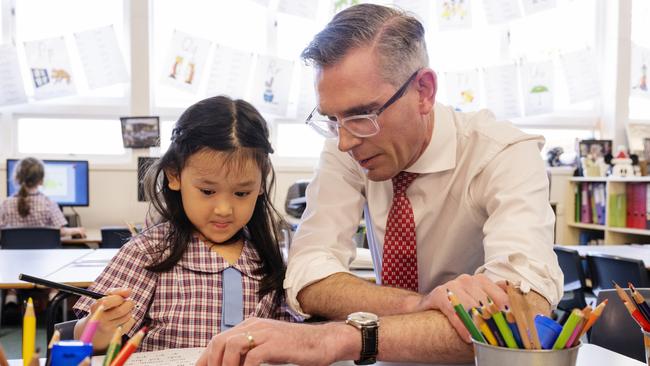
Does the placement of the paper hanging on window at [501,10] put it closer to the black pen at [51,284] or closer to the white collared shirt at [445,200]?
the white collared shirt at [445,200]

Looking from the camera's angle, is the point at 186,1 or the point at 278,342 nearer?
the point at 278,342

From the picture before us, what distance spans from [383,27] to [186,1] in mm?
4232

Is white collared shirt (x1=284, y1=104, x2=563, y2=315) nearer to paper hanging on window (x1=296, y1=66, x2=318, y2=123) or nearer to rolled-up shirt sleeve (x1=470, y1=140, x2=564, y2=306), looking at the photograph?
rolled-up shirt sleeve (x1=470, y1=140, x2=564, y2=306)

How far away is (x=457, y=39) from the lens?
18.4 feet

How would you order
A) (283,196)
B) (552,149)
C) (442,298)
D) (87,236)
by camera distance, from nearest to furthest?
1. (442,298)
2. (87,236)
3. (283,196)
4. (552,149)

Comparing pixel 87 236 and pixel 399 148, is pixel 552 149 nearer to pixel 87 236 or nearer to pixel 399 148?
pixel 87 236

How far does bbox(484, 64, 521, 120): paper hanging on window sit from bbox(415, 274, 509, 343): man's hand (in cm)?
462

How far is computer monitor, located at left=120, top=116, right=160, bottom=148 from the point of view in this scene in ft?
16.1

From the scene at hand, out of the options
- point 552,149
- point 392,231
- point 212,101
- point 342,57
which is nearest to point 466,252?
point 392,231

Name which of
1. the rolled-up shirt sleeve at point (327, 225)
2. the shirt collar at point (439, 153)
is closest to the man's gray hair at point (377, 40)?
the shirt collar at point (439, 153)

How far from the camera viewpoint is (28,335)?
1.93 feet

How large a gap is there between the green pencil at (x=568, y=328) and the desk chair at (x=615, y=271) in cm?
218

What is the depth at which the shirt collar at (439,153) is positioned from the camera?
1.45 meters

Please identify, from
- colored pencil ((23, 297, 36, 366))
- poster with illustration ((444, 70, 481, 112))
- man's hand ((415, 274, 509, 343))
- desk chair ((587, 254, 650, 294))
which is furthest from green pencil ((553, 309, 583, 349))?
poster with illustration ((444, 70, 481, 112))
